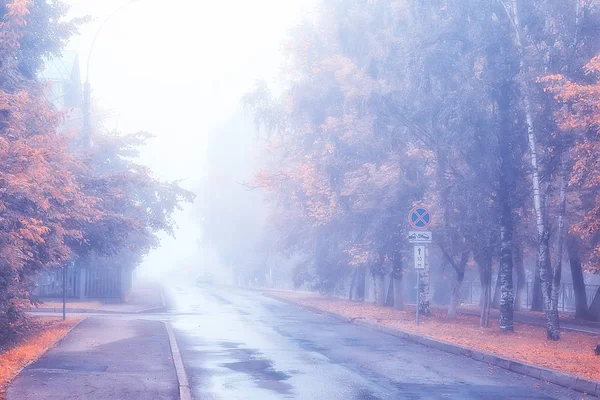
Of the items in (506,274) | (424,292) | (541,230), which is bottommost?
(424,292)

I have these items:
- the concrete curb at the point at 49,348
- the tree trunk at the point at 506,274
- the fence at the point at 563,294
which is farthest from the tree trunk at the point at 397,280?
the concrete curb at the point at 49,348

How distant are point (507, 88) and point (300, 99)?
15569 mm

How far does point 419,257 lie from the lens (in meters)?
25.7

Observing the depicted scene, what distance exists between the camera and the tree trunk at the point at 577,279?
32.9m

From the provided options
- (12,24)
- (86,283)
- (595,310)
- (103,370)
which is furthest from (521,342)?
(86,283)

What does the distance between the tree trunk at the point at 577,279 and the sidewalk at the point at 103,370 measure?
18.5 metres

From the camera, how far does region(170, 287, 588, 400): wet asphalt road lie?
41.5 ft

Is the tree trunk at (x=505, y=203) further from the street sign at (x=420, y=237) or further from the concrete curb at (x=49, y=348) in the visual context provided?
the concrete curb at (x=49, y=348)

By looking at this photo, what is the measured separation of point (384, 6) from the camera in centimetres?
3303

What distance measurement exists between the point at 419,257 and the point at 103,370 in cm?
1350

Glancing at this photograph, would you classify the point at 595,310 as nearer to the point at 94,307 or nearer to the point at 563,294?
the point at 563,294

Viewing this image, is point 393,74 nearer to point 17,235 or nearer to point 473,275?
point 17,235

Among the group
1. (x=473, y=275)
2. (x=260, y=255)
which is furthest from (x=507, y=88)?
(x=260, y=255)

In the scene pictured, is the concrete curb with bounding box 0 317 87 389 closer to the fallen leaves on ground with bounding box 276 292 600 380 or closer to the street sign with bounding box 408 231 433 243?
the fallen leaves on ground with bounding box 276 292 600 380
